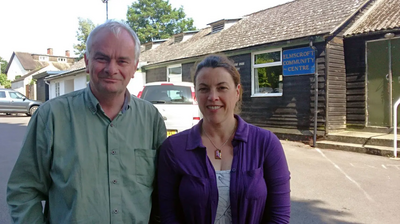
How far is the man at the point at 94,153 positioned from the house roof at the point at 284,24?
9172 millimetres

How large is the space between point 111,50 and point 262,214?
4.30 ft

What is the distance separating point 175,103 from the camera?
7.59m

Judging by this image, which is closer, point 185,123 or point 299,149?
point 185,123

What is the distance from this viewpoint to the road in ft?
14.3

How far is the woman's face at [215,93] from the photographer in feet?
6.50

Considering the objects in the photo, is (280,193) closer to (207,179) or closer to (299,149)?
(207,179)

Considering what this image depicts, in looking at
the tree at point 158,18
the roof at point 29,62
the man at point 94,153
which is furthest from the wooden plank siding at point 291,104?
the roof at point 29,62

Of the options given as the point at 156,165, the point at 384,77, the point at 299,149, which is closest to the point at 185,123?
the point at 299,149

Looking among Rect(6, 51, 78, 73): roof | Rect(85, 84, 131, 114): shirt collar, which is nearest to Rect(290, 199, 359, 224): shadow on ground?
Rect(85, 84, 131, 114): shirt collar

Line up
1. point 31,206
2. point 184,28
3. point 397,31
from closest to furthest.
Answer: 1. point 31,206
2. point 397,31
3. point 184,28

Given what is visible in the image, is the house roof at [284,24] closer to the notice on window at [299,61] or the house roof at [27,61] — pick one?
the notice on window at [299,61]

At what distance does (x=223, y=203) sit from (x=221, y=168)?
8.0 inches

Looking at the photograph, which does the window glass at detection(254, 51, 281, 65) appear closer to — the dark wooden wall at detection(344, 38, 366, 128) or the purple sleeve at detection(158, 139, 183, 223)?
the dark wooden wall at detection(344, 38, 366, 128)

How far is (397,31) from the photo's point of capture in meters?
9.16
